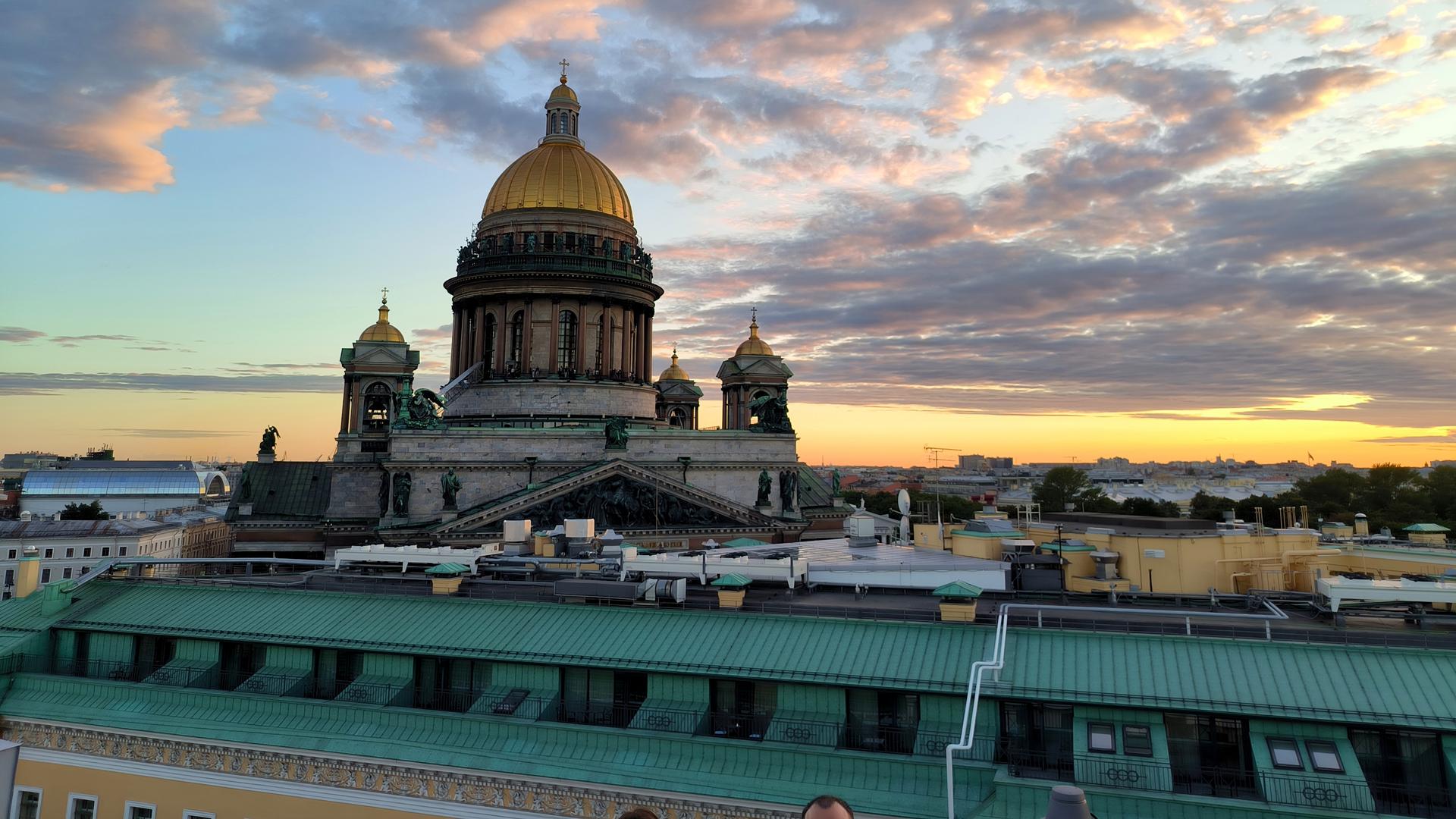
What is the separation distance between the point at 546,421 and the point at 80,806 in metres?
50.6

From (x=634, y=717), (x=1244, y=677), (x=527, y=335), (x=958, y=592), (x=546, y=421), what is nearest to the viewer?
(x=1244, y=677)

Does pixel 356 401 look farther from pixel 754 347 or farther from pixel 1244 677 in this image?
pixel 1244 677

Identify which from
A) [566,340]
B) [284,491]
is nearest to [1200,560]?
[566,340]

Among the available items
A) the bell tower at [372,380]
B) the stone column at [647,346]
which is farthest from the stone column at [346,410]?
the stone column at [647,346]

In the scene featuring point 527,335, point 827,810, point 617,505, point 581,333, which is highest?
point 581,333

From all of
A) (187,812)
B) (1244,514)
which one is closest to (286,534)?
(187,812)

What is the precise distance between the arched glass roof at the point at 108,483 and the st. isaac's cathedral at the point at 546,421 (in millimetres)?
91542

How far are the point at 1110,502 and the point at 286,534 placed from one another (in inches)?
4813

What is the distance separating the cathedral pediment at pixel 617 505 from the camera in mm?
57219

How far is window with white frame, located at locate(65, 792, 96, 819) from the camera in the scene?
22938mm

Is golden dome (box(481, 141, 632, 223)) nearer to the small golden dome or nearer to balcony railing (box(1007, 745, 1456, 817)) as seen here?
the small golden dome

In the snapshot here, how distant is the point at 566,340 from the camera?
7775 cm

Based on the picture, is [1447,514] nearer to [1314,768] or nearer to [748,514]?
[748,514]

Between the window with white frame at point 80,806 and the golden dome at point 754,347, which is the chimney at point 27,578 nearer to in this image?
the window with white frame at point 80,806
